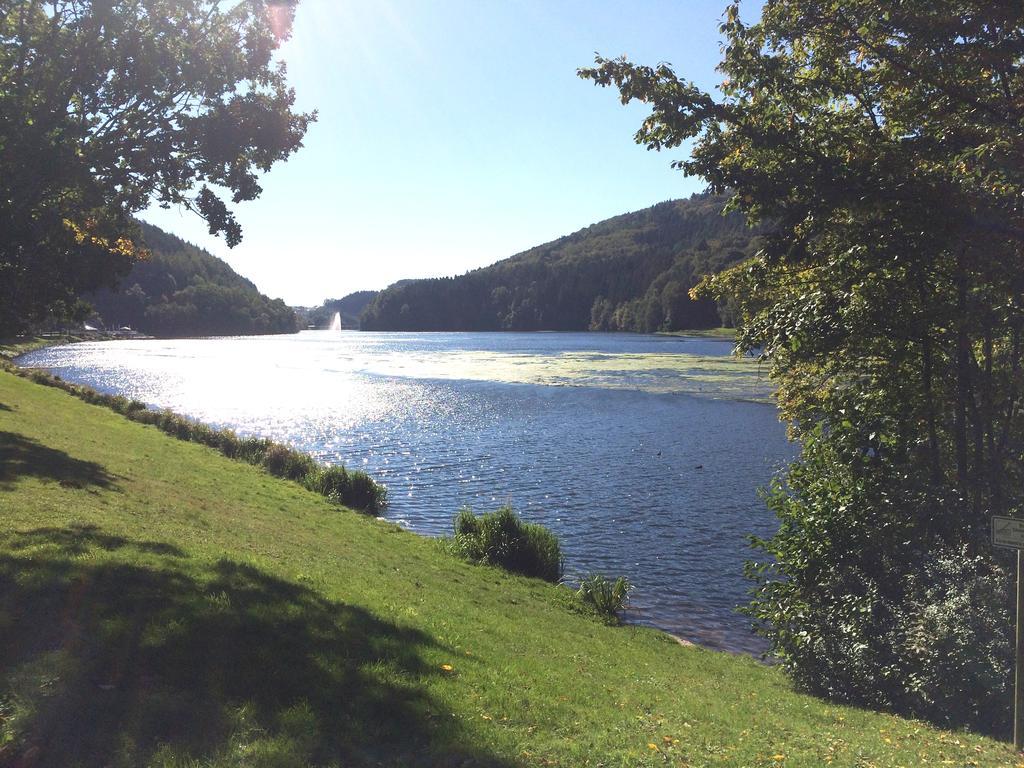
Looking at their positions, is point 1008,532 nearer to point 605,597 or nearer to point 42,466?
point 605,597

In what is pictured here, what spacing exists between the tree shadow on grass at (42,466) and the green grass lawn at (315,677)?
2.31 feet

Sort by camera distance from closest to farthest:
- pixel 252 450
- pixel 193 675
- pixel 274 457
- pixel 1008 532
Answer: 1. pixel 193 675
2. pixel 1008 532
3. pixel 274 457
4. pixel 252 450

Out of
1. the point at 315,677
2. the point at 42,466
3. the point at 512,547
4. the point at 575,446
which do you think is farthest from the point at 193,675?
the point at 575,446

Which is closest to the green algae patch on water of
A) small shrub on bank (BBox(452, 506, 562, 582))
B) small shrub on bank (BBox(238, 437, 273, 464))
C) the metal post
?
small shrub on bank (BBox(238, 437, 273, 464))

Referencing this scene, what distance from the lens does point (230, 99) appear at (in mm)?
14266

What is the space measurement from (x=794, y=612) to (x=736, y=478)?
21003 mm

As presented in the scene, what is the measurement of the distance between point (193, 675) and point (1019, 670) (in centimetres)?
972

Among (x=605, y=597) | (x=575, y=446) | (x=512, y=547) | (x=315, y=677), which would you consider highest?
(x=315, y=677)

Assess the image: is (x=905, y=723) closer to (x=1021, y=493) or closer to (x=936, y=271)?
(x=1021, y=493)

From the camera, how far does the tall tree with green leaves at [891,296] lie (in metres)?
9.86

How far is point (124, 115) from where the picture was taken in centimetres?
1359

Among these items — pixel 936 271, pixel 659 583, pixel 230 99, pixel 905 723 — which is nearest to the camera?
pixel 905 723

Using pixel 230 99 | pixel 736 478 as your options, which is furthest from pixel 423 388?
pixel 230 99

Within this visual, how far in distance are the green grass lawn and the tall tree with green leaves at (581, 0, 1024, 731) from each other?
151cm
